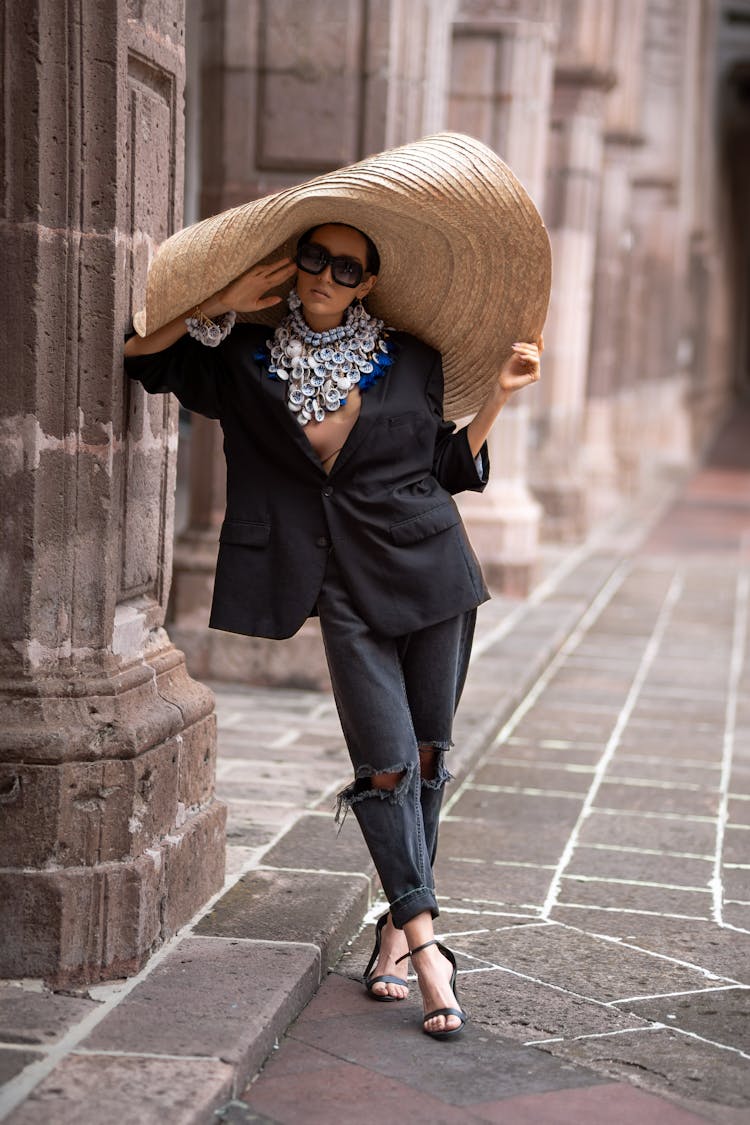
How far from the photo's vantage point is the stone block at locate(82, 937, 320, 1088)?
11.3 ft

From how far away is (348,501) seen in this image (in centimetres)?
377

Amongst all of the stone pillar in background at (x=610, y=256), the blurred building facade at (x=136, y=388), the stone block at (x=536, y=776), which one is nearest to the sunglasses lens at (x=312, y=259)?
the blurred building facade at (x=136, y=388)

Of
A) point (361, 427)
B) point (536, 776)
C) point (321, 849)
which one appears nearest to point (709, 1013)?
point (321, 849)

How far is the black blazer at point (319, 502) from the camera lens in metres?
3.76

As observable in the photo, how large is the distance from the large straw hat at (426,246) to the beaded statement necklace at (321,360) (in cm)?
16

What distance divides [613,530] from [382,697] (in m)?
12.3

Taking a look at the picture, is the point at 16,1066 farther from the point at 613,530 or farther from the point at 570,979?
the point at 613,530

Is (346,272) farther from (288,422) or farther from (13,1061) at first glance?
(13,1061)

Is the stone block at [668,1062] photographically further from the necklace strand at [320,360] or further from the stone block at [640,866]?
the necklace strand at [320,360]

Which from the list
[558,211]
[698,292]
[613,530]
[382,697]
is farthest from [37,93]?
[698,292]

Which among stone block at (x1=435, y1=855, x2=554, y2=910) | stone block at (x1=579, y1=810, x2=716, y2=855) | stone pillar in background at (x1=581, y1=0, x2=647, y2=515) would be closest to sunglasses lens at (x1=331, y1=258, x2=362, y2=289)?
stone block at (x1=435, y1=855, x2=554, y2=910)

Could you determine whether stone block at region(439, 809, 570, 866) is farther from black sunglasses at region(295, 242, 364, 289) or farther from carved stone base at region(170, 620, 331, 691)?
black sunglasses at region(295, 242, 364, 289)

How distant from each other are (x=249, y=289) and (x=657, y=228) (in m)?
19.3

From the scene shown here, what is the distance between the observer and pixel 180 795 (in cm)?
415
